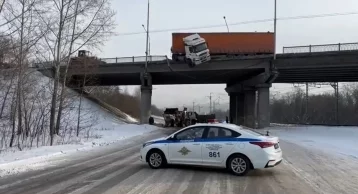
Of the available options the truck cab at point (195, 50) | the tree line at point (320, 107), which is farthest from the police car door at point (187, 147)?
the tree line at point (320, 107)

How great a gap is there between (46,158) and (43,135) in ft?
29.9

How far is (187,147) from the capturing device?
461 inches

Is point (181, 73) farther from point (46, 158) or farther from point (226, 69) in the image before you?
point (46, 158)

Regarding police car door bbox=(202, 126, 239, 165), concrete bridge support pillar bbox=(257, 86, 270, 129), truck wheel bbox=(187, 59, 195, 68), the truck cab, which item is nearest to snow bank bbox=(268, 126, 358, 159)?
police car door bbox=(202, 126, 239, 165)

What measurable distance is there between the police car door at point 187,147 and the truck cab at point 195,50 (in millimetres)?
32027

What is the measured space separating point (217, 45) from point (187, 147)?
34.7 metres

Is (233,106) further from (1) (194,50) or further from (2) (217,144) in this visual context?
(2) (217,144)

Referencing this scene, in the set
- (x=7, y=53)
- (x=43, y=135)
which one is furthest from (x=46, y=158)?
(x=43, y=135)

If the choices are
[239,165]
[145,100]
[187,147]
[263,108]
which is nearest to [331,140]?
[239,165]

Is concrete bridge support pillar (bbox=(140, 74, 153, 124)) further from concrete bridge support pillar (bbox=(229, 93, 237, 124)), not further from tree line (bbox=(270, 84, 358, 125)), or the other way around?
tree line (bbox=(270, 84, 358, 125))

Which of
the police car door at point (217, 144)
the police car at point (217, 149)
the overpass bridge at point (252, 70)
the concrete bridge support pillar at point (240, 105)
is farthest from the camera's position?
the concrete bridge support pillar at point (240, 105)

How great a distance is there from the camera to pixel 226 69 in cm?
4528

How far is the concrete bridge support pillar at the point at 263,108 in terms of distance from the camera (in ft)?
145

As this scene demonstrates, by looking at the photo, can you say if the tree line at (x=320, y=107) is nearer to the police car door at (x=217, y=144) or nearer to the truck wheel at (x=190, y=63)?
the truck wheel at (x=190, y=63)
